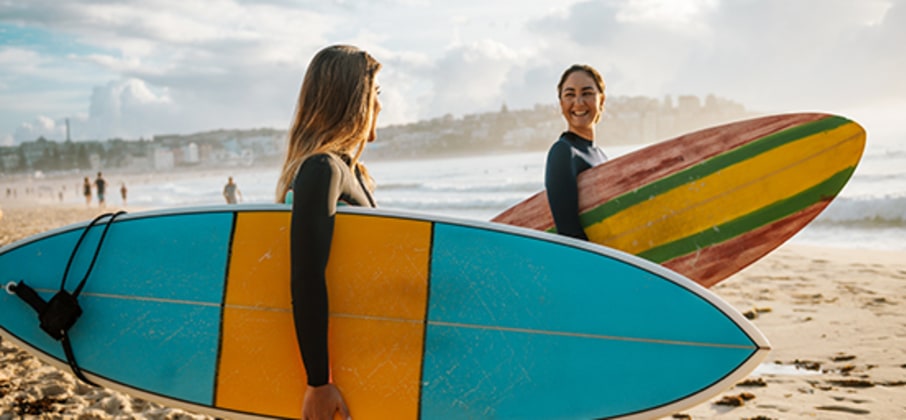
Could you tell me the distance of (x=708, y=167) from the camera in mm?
2307

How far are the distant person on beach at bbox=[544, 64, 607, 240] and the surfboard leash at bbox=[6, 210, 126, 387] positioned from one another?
1.41 m

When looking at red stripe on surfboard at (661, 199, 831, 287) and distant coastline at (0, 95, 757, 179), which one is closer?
red stripe on surfboard at (661, 199, 831, 287)

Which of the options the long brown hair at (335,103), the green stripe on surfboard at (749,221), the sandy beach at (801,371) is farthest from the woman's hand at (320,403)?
the sandy beach at (801,371)

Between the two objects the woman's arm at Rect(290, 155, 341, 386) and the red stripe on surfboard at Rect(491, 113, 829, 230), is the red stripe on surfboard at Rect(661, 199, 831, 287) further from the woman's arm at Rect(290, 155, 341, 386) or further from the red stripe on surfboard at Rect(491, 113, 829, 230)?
the woman's arm at Rect(290, 155, 341, 386)

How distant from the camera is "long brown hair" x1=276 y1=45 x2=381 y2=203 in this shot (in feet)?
4.58

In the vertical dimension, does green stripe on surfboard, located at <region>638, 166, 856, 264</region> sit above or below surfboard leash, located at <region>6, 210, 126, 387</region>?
above

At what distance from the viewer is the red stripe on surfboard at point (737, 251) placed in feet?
7.27

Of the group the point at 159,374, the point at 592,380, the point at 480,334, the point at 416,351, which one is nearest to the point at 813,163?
the point at 592,380

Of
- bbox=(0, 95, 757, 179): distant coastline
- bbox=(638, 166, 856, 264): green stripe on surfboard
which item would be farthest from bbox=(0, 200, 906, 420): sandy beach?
bbox=(0, 95, 757, 179): distant coastline

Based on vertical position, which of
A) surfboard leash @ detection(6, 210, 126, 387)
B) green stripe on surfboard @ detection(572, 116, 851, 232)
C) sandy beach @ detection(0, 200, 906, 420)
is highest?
green stripe on surfboard @ detection(572, 116, 851, 232)

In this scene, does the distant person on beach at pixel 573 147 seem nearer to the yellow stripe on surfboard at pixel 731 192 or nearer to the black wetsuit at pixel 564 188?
the black wetsuit at pixel 564 188

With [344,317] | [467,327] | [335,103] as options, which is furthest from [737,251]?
[335,103]

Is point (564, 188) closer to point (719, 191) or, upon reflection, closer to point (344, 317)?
point (719, 191)

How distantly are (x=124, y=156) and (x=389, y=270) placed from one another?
105627 mm
